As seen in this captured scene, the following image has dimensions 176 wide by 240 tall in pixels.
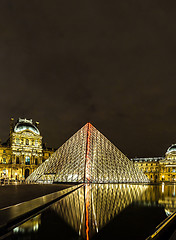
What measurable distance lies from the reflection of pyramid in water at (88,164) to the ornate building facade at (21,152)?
30679 millimetres

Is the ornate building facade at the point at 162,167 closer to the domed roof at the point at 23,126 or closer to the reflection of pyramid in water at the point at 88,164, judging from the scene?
the domed roof at the point at 23,126

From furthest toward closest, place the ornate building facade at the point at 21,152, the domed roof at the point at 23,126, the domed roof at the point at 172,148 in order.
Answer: the domed roof at the point at 172,148 → the domed roof at the point at 23,126 → the ornate building facade at the point at 21,152

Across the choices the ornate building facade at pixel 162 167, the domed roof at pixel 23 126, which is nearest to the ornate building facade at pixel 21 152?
the domed roof at pixel 23 126

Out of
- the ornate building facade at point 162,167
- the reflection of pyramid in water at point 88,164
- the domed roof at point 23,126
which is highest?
the domed roof at point 23,126

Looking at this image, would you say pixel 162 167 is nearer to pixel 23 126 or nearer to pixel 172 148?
pixel 172 148

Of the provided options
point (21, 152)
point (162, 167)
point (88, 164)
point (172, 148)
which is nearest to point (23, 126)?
point (21, 152)

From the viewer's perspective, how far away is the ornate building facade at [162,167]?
96.3 meters

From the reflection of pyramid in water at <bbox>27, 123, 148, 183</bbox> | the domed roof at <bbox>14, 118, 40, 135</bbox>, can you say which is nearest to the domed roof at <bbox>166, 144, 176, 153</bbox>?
the domed roof at <bbox>14, 118, 40, 135</bbox>

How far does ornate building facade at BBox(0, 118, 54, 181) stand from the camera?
215ft

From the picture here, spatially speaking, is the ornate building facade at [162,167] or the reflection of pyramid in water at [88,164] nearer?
the reflection of pyramid in water at [88,164]

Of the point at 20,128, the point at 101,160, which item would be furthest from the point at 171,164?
the point at 101,160

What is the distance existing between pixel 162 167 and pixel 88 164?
74.0 metres

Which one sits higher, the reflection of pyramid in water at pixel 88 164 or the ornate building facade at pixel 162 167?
the reflection of pyramid in water at pixel 88 164

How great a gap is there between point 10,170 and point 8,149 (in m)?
6.10
